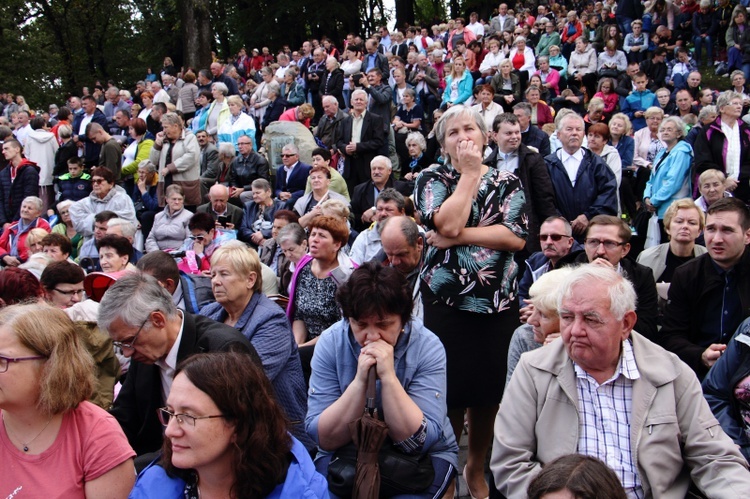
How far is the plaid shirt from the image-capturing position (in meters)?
2.75

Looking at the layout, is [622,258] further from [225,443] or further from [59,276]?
[59,276]

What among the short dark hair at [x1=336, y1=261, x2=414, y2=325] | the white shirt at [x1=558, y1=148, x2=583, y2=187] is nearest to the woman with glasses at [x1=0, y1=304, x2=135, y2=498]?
the short dark hair at [x1=336, y1=261, x2=414, y2=325]

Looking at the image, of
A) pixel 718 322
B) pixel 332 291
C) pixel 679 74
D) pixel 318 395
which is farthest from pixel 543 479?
pixel 679 74

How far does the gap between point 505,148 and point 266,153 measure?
6897 millimetres

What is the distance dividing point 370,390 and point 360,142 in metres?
7.37

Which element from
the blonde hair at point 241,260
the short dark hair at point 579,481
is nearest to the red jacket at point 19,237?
the blonde hair at point 241,260

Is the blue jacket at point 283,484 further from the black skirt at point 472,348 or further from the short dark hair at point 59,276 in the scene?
Result: the short dark hair at point 59,276

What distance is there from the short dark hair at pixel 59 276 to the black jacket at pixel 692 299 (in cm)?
364

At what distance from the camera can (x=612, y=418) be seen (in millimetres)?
2803

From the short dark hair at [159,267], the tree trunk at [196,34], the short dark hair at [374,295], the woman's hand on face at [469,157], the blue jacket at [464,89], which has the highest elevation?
the tree trunk at [196,34]

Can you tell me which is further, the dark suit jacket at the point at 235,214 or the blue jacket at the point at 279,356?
the dark suit jacket at the point at 235,214

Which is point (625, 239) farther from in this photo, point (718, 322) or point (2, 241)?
point (2, 241)

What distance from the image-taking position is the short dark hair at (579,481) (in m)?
2.08

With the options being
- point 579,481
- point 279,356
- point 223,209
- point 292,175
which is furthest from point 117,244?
point 579,481
